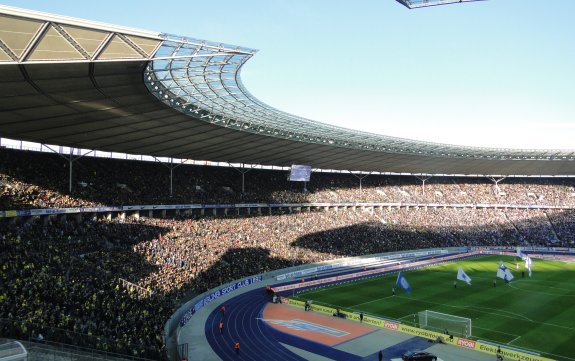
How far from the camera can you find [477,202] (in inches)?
3349

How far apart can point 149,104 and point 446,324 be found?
24.0m

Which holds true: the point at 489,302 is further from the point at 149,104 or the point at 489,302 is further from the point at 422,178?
the point at 422,178

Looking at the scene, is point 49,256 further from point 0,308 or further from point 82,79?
point 82,79

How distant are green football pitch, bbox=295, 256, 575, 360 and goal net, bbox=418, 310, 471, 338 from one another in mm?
889

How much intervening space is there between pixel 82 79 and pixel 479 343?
2541 cm

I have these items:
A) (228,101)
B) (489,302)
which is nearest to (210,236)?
(228,101)

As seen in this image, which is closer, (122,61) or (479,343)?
(122,61)

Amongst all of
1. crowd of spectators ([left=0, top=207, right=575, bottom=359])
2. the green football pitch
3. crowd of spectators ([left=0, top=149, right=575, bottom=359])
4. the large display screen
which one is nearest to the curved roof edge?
the large display screen

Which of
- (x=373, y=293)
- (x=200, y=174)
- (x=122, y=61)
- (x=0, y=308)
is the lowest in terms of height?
(x=373, y=293)

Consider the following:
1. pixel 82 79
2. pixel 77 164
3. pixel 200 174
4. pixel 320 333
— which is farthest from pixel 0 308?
pixel 200 174

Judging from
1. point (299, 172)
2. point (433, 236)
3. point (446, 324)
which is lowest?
point (446, 324)

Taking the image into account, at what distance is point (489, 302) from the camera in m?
36.8

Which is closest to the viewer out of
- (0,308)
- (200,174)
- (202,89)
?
(0,308)

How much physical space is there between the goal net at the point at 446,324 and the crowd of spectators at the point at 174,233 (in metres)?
16.5
